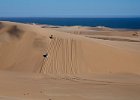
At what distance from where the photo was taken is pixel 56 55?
17.3 meters

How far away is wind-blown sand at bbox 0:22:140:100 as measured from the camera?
11.4 m

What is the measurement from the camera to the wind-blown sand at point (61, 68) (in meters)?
11.4

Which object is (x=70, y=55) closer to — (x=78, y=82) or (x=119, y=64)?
(x=119, y=64)

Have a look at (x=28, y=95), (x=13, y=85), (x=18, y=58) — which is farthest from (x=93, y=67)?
(x=28, y=95)

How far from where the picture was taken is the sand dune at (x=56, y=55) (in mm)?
16266

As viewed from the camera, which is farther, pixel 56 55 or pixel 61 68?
pixel 56 55

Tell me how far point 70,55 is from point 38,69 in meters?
2.20

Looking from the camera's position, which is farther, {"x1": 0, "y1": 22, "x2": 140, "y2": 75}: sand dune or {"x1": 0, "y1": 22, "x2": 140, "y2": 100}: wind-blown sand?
{"x1": 0, "y1": 22, "x2": 140, "y2": 75}: sand dune

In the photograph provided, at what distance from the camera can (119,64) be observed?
57.0ft

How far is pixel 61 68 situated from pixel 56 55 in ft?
4.42

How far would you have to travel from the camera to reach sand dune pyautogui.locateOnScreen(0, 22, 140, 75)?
1627 centimetres

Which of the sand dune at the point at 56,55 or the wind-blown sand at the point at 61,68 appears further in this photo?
the sand dune at the point at 56,55

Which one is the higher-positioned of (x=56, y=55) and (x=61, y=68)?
(x=56, y=55)

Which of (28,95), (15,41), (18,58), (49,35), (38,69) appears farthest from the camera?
(49,35)
